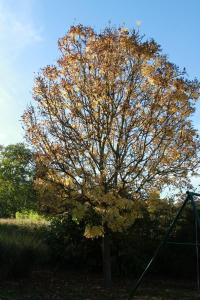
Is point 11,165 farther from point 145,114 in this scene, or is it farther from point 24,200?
point 145,114

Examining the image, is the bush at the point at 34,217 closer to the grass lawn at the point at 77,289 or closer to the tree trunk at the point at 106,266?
the grass lawn at the point at 77,289

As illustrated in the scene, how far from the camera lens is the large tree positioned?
1211cm

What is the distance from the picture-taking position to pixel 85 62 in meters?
12.9

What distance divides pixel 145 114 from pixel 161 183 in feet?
6.28

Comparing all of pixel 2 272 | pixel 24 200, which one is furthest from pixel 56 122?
pixel 24 200

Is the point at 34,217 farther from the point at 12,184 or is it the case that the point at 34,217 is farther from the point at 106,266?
the point at 12,184

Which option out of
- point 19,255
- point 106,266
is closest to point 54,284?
point 19,255

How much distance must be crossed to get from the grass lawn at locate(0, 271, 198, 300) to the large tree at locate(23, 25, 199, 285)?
178 centimetres

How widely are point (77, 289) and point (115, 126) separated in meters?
4.73

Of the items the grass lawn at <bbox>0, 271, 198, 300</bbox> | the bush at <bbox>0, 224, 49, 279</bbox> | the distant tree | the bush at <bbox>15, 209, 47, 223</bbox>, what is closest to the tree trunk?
the grass lawn at <bbox>0, 271, 198, 300</bbox>

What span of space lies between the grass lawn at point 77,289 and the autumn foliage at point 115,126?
172cm

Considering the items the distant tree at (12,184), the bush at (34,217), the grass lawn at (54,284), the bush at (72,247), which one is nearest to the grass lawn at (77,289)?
the grass lawn at (54,284)

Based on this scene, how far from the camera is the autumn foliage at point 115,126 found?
12109mm

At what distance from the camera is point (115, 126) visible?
12531mm
